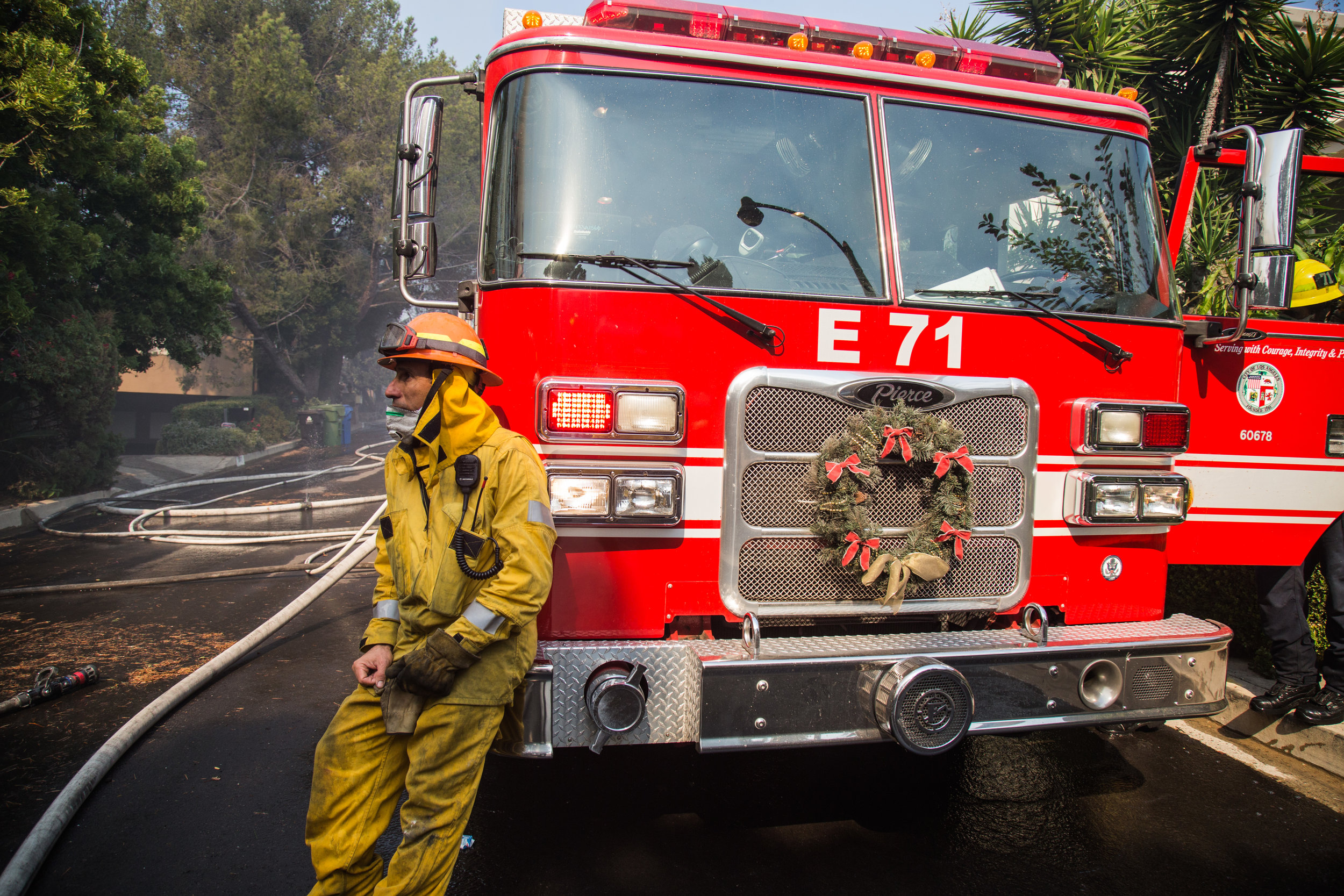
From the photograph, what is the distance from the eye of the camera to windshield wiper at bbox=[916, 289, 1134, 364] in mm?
3273

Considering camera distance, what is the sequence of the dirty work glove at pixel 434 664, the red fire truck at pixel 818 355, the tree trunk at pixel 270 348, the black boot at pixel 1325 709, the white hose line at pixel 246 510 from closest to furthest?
1. the dirty work glove at pixel 434 664
2. the red fire truck at pixel 818 355
3. the black boot at pixel 1325 709
4. the white hose line at pixel 246 510
5. the tree trunk at pixel 270 348

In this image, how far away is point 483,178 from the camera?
3.23 metres

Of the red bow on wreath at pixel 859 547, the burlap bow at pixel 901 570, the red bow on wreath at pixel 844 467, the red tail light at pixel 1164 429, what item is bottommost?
the burlap bow at pixel 901 570

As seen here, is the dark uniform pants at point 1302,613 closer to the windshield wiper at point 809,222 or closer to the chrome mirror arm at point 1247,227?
the chrome mirror arm at point 1247,227

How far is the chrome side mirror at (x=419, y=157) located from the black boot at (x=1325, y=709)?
14.9ft

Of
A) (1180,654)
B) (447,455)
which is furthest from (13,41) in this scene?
(1180,654)

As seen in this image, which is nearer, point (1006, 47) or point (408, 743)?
point (408, 743)

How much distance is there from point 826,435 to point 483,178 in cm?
163

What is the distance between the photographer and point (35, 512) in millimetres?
11938

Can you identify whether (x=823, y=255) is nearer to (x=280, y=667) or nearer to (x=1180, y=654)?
(x=1180, y=654)

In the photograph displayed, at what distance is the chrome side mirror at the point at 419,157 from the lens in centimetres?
339

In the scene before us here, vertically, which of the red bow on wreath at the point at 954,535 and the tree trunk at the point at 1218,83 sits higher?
the tree trunk at the point at 1218,83

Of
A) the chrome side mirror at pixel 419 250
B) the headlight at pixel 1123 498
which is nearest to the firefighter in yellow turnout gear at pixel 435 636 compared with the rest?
the chrome side mirror at pixel 419 250

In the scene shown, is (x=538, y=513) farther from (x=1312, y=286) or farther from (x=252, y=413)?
(x=252, y=413)
